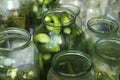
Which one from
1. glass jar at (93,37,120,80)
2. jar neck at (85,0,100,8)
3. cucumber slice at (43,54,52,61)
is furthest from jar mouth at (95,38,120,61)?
jar neck at (85,0,100,8)

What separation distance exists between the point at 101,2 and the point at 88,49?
0.27 m

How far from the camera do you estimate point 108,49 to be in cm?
57

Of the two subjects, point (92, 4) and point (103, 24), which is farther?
point (92, 4)

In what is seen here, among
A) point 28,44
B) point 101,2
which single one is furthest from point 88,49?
point 101,2

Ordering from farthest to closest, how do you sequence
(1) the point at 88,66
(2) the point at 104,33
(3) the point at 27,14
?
(3) the point at 27,14 → (2) the point at 104,33 → (1) the point at 88,66

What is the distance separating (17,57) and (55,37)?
97mm

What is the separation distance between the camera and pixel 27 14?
77 centimetres

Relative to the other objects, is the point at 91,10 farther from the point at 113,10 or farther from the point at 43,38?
the point at 43,38

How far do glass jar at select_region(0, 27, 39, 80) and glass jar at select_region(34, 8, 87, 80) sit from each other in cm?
2

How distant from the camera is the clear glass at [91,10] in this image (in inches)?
30.6

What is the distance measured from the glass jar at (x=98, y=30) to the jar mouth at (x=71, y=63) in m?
0.07

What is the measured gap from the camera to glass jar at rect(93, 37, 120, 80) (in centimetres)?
52

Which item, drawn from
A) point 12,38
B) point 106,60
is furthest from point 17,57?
point 106,60

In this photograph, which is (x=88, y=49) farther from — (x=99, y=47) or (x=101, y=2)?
(x=101, y=2)
